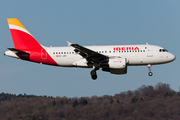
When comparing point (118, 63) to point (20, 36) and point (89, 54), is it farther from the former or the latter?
point (20, 36)

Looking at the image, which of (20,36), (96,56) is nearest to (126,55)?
(96,56)

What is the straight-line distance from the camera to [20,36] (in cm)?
5181

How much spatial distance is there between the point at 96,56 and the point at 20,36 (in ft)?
46.6

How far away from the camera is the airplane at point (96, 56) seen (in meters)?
47.0

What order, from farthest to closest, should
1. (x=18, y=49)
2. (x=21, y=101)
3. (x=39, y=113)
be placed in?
(x=21, y=101)
(x=39, y=113)
(x=18, y=49)

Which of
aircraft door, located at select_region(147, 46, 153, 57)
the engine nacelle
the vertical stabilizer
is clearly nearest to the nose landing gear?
the engine nacelle

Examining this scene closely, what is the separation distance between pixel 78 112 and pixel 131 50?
8436 cm

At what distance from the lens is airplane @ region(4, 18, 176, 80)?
154 feet

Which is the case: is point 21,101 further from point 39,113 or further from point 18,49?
point 18,49

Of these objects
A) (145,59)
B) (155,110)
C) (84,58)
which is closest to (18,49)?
(84,58)

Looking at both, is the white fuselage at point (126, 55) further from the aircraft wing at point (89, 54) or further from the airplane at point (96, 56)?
the aircraft wing at point (89, 54)

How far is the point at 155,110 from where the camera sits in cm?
13112

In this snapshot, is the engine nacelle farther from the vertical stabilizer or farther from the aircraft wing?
the vertical stabilizer

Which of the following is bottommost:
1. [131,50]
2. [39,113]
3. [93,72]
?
[39,113]
